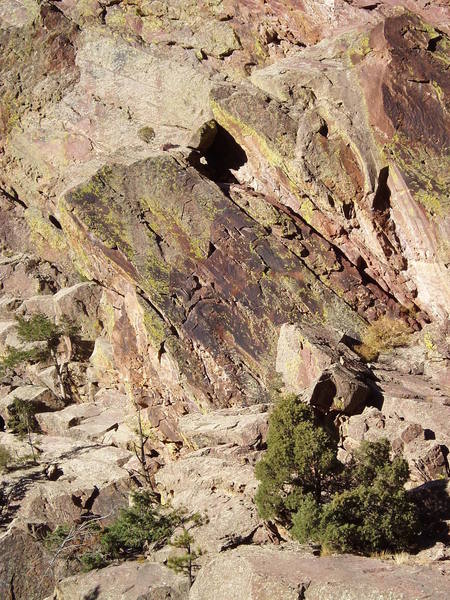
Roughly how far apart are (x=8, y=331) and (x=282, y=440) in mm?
27630

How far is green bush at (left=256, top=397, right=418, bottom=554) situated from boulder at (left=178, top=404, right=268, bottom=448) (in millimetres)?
4425

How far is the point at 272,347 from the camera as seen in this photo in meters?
32.7

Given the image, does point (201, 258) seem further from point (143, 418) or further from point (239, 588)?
point (239, 588)

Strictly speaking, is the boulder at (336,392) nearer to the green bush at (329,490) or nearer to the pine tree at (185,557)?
the green bush at (329,490)

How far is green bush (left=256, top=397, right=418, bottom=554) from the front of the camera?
827 inches

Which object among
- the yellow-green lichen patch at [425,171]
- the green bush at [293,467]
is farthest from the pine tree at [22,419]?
the yellow-green lichen patch at [425,171]

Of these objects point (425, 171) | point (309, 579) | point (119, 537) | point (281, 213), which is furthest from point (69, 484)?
point (425, 171)

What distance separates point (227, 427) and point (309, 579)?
1153cm

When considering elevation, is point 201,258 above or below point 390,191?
below

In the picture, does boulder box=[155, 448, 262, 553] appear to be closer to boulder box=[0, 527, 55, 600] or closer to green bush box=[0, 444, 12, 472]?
boulder box=[0, 527, 55, 600]

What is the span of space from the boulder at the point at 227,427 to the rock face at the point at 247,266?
127 mm

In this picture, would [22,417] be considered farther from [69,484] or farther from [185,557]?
[185,557]

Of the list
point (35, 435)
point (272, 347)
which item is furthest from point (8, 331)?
point (272, 347)

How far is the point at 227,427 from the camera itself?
29.9 m
